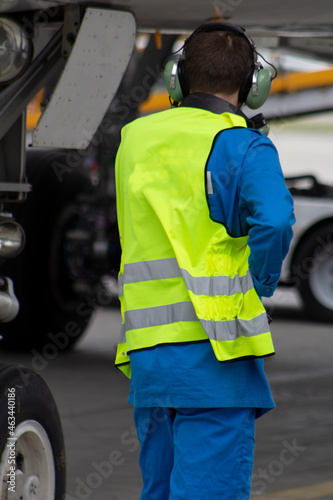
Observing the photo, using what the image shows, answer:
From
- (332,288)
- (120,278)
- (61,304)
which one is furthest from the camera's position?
(332,288)

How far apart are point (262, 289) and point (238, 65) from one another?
24.6 inches

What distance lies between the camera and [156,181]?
8.54ft

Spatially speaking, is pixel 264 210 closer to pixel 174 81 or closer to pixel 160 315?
pixel 160 315

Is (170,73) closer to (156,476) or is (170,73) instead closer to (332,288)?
(156,476)

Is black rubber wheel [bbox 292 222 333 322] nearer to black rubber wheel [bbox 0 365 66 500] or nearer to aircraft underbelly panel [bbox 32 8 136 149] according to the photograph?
aircraft underbelly panel [bbox 32 8 136 149]

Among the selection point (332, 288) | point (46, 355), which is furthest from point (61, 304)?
point (332, 288)

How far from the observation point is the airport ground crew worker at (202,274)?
2.52m

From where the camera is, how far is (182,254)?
2.55 metres

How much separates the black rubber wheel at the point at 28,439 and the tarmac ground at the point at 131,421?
868mm

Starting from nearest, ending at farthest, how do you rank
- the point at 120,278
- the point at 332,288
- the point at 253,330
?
1. the point at 253,330
2. the point at 120,278
3. the point at 332,288

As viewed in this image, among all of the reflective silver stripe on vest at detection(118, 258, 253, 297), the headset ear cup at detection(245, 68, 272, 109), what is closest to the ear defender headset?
the headset ear cup at detection(245, 68, 272, 109)

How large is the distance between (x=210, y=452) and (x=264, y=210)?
0.65 meters

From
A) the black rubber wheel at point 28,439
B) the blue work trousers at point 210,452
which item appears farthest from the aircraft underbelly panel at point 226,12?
the blue work trousers at point 210,452

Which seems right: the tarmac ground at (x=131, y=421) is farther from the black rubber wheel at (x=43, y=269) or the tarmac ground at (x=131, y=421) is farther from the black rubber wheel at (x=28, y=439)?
the black rubber wheel at (x=28, y=439)
